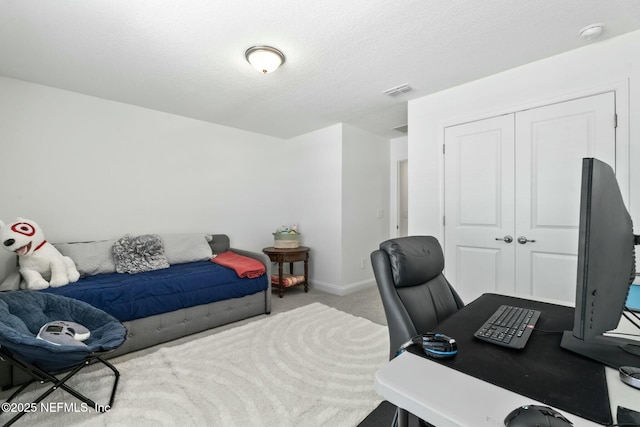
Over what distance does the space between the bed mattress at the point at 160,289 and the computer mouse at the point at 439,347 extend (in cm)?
241

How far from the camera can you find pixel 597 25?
1915 mm

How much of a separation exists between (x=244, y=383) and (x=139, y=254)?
193 centimetres

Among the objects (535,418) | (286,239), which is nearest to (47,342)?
(535,418)

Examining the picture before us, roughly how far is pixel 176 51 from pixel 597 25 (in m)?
3.00

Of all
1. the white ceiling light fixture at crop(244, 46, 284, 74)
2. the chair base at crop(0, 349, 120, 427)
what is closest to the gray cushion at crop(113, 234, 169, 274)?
the chair base at crop(0, 349, 120, 427)

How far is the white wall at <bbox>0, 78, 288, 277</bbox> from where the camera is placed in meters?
2.75

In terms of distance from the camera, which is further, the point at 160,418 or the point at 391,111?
the point at 391,111

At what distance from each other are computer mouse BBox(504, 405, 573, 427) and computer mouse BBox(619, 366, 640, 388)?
0.30m

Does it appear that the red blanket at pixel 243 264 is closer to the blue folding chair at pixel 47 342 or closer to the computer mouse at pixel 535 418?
the blue folding chair at pixel 47 342

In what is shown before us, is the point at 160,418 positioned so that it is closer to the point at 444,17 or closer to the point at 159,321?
the point at 159,321

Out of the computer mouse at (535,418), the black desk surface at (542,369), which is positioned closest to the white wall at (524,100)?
the black desk surface at (542,369)

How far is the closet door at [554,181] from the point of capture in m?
2.18

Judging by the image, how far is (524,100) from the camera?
246 cm

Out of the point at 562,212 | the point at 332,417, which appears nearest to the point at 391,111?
the point at 562,212
